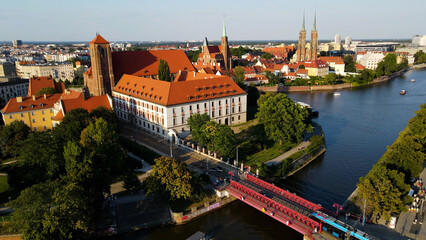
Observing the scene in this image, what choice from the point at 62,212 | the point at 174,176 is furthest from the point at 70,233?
the point at 174,176

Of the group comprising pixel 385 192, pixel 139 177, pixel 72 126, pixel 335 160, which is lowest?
pixel 335 160

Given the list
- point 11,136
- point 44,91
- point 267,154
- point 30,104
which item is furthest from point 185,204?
point 44,91

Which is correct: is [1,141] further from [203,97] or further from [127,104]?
[203,97]

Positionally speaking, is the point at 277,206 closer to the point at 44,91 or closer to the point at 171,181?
the point at 171,181

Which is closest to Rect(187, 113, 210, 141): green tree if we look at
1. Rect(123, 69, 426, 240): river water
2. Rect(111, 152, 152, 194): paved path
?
Rect(111, 152, 152, 194): paved path

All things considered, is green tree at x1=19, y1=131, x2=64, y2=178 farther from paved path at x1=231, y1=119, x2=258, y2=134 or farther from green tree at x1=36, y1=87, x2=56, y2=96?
green tree at x1=36, y1=87, x2=56, y2=96

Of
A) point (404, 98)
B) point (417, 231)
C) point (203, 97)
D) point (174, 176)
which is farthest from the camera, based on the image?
point (404, 98)

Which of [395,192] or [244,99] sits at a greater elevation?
[244,99]
